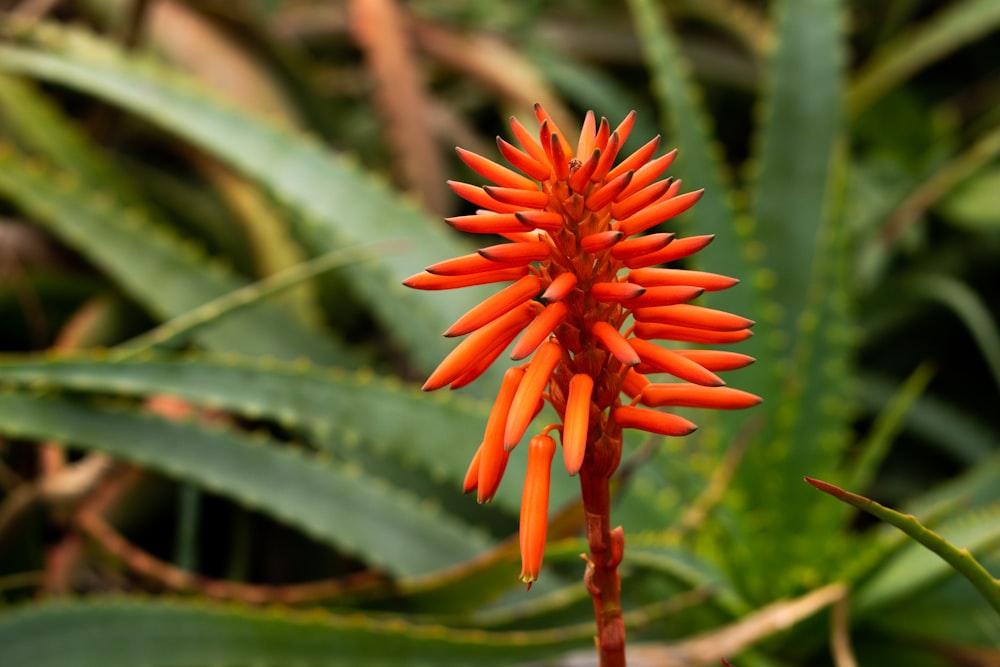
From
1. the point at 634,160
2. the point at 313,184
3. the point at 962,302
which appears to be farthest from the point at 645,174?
the point at 962,302

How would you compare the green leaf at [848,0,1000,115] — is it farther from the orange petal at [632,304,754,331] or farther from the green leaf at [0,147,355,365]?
the orange petal at [632,304,754,331]

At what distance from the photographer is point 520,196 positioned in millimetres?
177

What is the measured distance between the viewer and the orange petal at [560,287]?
168 millimetres

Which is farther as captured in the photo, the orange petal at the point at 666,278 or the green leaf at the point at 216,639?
the green leaf at the point at 216,639

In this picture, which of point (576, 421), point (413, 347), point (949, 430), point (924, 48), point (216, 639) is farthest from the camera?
point (924, 48)

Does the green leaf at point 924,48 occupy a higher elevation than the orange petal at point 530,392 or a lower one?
higher

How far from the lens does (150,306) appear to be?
0.68 meters

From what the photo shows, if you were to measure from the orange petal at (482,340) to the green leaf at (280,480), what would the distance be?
1.33ft

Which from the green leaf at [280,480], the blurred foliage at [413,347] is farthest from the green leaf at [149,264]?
the green leaf at [280,480]

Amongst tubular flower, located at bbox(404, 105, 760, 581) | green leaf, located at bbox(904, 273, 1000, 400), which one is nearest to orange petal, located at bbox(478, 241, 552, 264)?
tubular flower, located at bbox(404, 105, 760, 581)

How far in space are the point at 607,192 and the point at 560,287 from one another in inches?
0.8

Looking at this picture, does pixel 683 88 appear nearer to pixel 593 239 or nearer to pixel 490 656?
pixel 490 656

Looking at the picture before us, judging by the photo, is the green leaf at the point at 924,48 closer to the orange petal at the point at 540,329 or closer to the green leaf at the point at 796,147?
the green leaf at the point at 796,147

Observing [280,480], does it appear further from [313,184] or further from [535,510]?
[535,510]
